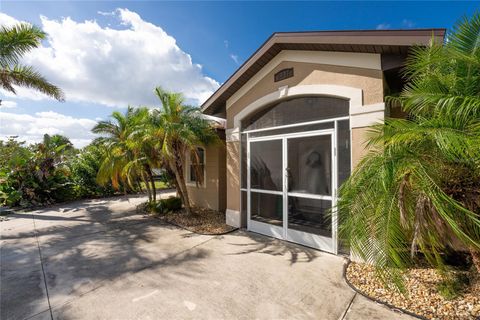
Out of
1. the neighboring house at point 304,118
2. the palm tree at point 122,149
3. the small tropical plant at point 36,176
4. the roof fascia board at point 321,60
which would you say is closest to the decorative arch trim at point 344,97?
the neighboring house at point 304,118

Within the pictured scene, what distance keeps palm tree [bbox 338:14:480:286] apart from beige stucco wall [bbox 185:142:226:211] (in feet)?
22.7

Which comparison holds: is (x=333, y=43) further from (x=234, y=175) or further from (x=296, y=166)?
(x=234, y=175)

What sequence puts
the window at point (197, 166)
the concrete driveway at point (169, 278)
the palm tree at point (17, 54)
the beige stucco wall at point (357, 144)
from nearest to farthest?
the concrete driveway at point (169, 278) → the beige stucco wall at point (357, 144) → the palm tree at point (17, 54) → the window at point (197, 166)

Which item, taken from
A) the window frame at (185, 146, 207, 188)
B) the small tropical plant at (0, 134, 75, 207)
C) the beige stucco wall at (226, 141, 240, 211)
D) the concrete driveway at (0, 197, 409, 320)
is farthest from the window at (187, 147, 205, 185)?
the small tropical plant at (0, 134, 75, 207)

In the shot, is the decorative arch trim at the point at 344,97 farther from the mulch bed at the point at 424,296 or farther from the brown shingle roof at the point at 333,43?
the mulch bed at the point at 424,296

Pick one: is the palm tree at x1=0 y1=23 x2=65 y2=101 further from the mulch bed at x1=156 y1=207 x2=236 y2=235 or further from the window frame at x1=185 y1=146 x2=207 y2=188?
the mulch bed at x1=156 y1=207 x2=236 y2=235

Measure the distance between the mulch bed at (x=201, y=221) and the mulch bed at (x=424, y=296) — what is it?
4.14 meters

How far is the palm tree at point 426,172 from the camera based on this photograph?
2469 mm

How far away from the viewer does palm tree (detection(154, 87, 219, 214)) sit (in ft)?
22.8

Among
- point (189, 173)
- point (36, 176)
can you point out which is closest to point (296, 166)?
point (189, 173)

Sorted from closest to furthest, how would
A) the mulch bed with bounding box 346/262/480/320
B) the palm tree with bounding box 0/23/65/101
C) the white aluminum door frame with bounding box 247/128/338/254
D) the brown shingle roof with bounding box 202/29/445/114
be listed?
1. the mulch bed with bounding box 346/262/480/320
2. the brown shingle roof with bounding box 202/29/445/114
3. the white aluminum door frame with bounding box 247/128/338/254
4. the palm tree with bounding box 0/23/65/101

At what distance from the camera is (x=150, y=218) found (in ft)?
29.3

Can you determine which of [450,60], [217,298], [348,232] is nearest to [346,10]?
[450,60]

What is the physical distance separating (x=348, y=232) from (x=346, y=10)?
22.7 ft
